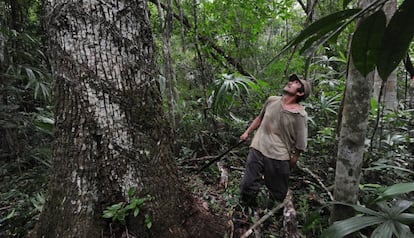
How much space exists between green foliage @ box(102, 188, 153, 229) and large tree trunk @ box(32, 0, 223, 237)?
3 centimetres

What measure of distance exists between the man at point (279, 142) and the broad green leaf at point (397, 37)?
75.1 inches

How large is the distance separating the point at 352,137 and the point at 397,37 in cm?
131

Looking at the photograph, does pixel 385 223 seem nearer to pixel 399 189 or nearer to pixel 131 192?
pixel 399 189

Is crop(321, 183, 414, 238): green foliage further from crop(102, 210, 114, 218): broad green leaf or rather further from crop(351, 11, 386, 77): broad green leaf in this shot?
crop(102, 210, 114, 218): broad green leaf

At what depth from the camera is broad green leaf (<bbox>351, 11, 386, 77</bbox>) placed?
0.51 metres

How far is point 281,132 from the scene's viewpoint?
2455 mm

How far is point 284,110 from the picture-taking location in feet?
7.92

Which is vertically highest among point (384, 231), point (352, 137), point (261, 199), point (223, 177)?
point (352, 137)

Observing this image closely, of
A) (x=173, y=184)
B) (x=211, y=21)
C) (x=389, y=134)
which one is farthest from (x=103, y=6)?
(x=211, y=21)

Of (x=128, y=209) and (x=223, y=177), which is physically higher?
(x=128, y=209)

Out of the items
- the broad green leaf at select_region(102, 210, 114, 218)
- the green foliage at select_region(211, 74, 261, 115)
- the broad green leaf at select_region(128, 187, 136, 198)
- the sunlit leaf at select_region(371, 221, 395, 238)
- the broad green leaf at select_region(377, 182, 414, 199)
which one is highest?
the green foliage at select_region(211, 74, 261, 115)

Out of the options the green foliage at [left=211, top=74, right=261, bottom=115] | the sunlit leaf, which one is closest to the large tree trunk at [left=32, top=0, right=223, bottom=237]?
the sunlit leaf

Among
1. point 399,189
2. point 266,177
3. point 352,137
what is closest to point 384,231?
point 399,189

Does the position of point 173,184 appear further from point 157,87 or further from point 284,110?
point 284,110
